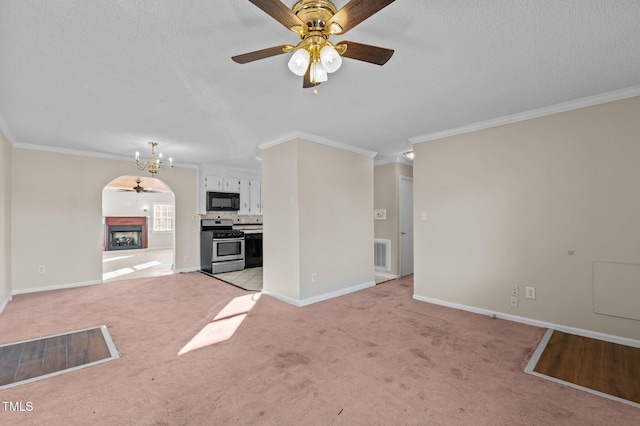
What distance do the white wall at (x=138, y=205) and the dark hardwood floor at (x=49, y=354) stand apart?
9152 millimetres

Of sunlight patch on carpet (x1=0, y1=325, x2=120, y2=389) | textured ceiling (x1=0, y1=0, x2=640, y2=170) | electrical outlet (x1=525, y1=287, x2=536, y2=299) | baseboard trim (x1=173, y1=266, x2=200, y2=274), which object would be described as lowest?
sunlight patch on carpet (x1=0, y1=325, x2=120, y2=389)

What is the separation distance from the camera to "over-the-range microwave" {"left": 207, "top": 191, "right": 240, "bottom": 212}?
6.49 metres

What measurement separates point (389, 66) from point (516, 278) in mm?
2790

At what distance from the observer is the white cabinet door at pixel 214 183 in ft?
21.1

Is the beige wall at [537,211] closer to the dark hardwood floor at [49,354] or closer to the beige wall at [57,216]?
the dark hardwood floor at [49,354]

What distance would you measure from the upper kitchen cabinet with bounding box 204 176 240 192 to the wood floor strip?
20.1 feet

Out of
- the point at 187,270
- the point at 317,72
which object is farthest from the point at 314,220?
the point at 187,270

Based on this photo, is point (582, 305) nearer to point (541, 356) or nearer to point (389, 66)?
point (541, 356)

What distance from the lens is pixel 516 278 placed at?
3.34 metres

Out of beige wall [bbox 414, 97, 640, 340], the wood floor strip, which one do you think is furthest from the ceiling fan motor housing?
beige wall [bbox 414, 97, 640, 340]

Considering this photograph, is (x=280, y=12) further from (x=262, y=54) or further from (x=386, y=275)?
(x=386, y=275)

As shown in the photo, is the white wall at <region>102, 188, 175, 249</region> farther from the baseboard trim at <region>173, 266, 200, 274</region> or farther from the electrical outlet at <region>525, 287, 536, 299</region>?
the electrical outlet at <region>525, 287, 536, 299</region>

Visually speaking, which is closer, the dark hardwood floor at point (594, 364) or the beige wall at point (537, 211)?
the dark hardwood floor at point (594, 364)

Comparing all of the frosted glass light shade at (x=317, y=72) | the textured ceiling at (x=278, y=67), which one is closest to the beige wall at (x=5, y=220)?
the textured ceiling at (x=278, y=67)
